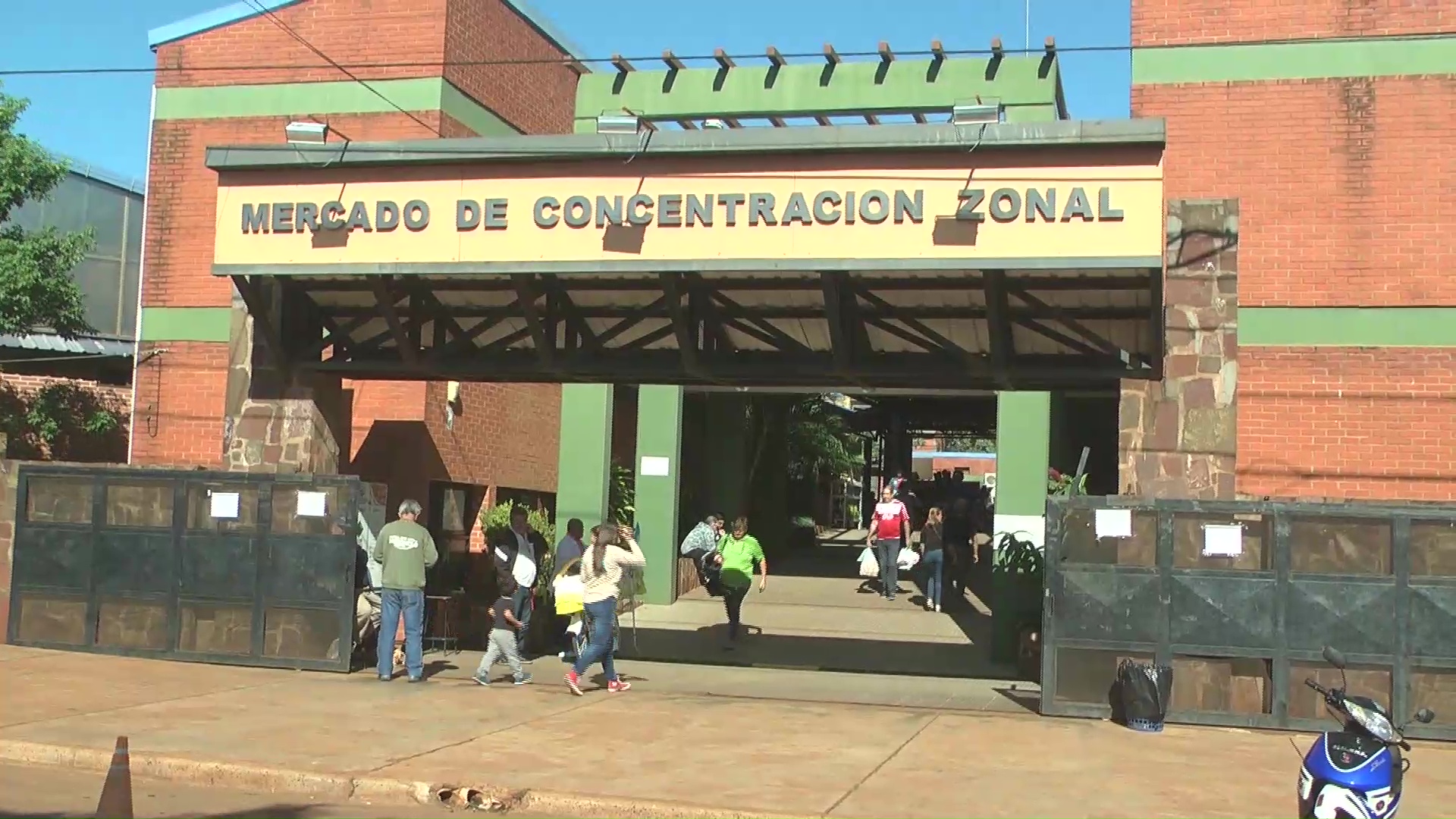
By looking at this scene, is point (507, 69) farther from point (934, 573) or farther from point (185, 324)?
point (934, 573)

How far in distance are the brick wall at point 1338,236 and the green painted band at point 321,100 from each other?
9.80 meters

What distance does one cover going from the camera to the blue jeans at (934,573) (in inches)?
762

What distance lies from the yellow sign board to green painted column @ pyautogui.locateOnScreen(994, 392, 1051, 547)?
18.9 ft

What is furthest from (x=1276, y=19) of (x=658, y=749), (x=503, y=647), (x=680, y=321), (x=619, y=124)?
(x=658, y=749)

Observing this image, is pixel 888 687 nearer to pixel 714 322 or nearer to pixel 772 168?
pixel 714 322

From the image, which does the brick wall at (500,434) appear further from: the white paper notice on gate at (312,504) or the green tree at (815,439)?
the green tree at (815,439)

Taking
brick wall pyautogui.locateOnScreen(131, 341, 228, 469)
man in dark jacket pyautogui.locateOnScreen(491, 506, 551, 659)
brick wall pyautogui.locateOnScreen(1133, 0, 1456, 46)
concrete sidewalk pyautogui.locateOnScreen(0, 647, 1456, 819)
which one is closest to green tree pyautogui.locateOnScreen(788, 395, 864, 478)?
brick wall pyautogui.locateOnScreen(131, 341, 228, 469)

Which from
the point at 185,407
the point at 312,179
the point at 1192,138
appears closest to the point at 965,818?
the point at 312,179

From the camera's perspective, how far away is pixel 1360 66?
52.7ft

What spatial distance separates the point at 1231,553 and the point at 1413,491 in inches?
215

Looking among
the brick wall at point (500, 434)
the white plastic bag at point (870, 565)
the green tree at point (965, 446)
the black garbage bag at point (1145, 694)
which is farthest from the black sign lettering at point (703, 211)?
the green tree at point (965, 446)

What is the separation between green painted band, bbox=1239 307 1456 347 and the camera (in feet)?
51.2

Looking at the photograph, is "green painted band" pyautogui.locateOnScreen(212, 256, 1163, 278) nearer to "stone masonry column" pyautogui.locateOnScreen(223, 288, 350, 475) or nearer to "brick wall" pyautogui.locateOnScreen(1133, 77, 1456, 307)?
"stone masonry column" pyautogui.locateOnScreen(223, 288, 350, 475)

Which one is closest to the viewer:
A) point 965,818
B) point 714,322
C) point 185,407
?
point 965,818
